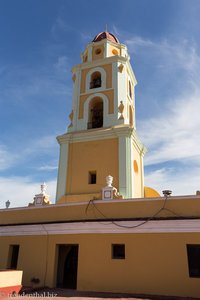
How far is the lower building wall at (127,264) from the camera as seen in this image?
1049cm

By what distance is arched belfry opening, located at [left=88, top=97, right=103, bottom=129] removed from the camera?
60.2 feet

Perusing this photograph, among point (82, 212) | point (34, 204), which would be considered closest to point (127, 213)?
point (82, 212)

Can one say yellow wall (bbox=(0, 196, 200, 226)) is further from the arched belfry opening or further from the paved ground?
the arched belfry opening

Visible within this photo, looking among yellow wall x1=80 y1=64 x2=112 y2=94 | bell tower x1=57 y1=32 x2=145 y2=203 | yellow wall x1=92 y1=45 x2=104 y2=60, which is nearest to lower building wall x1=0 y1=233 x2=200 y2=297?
bell tower x1=57 y1=32 x2=145 y2=203

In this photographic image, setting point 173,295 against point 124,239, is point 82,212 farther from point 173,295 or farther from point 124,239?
point 173,295

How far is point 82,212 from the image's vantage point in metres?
13.1

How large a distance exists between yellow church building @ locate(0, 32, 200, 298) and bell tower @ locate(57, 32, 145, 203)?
60mm

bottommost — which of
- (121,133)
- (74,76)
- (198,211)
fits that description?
(198,211)

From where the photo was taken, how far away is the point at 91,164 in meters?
16.3

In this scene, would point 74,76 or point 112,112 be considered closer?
point 112,112

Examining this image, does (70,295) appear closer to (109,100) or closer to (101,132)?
(101,132)

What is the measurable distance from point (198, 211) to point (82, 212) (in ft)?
16.5

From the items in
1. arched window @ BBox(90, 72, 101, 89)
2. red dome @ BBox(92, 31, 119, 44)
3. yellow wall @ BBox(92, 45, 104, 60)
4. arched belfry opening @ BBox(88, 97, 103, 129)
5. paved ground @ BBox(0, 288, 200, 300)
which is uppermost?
red dome @ BBox(92, 31, 119, 44)

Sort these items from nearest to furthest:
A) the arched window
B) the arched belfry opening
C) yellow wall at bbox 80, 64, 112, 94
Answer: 1. the arched belfry opening
2. yellow wall at bbox 80, 64, 112, 94
3. the arched window
